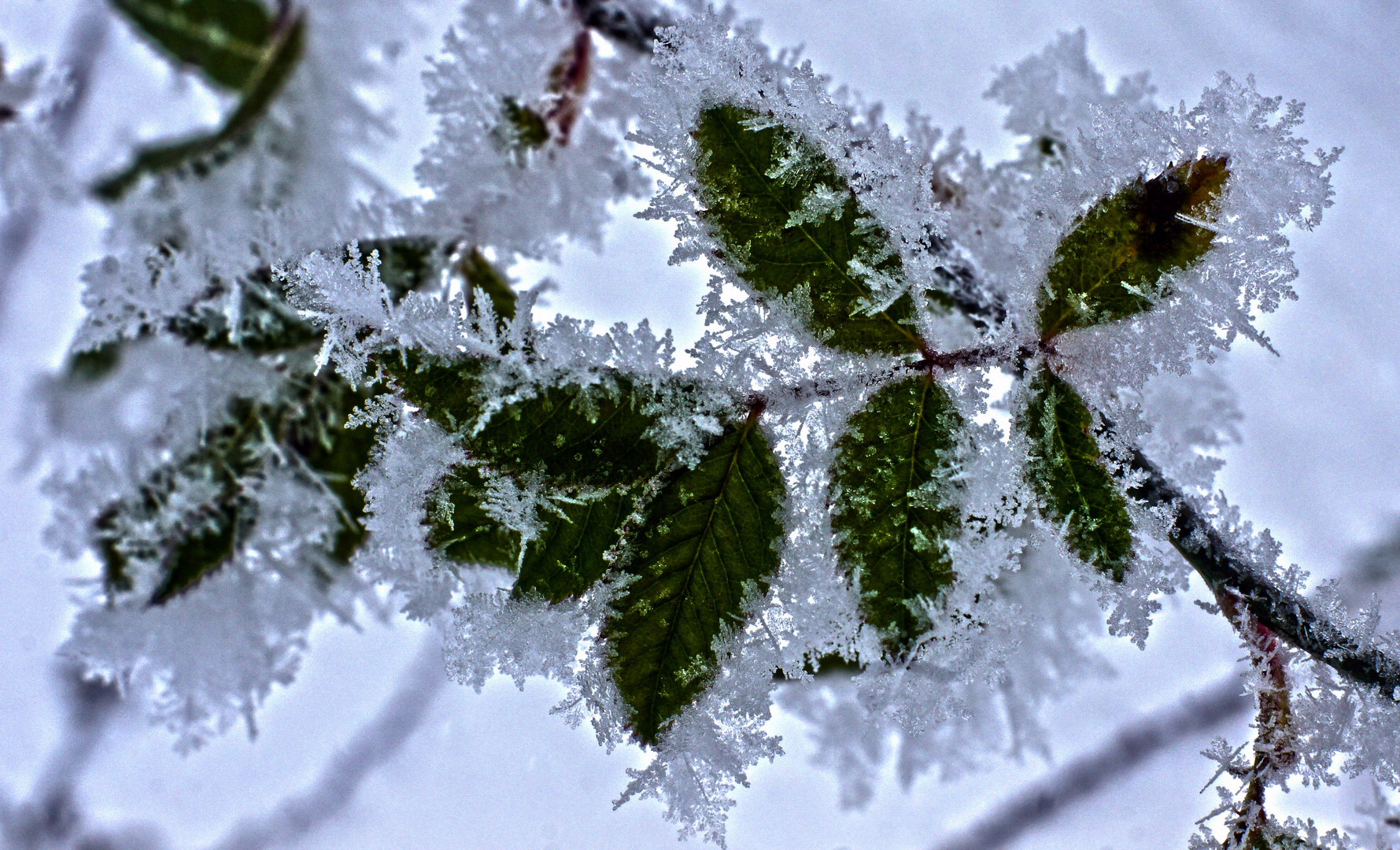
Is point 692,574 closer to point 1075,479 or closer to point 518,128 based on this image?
point 1075,479

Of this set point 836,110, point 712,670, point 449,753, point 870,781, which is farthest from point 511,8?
point 449,753

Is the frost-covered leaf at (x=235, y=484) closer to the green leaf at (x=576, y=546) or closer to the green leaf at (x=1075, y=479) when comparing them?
the green leaf at (x=576, y=546)

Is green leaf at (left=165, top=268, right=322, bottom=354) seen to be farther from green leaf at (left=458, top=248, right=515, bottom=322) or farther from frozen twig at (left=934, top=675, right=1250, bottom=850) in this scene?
frozen twig at (left=934, top=675, right=1250, bottom=850)

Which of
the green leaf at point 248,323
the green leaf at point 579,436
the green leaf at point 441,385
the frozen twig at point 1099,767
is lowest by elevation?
the frozen twig at point 1099,767

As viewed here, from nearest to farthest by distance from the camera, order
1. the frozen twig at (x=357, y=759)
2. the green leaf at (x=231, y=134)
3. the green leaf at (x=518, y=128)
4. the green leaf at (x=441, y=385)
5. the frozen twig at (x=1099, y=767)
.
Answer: the green leaf at (x=441, y=385), the green leaf at (x=518, y=128), the green leaf at (x=231, y=134), the frozen twig at (x=1099, y=767), the frozen twig at (x=357, y=759)

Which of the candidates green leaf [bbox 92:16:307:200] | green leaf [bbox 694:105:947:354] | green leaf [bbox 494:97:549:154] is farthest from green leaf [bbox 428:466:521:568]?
green leaf [bbox 92:16:307:200]

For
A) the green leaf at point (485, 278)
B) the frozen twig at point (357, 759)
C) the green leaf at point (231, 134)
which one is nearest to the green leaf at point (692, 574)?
the green leaf at point (485, 278)

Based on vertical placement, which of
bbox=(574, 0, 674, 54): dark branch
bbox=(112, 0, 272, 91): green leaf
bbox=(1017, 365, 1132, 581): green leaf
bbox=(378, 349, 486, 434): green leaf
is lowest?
bbox=(1017, 365, 1132, 581): green leaf

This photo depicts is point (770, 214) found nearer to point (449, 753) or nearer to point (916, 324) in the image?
point (916, 324)
